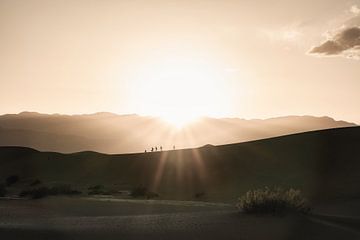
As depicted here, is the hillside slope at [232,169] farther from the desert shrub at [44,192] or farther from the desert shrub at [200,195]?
the desert shrub at [44,192]

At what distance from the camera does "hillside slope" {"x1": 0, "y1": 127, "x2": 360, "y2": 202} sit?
1467 inches

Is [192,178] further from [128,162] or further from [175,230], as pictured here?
[175,230]

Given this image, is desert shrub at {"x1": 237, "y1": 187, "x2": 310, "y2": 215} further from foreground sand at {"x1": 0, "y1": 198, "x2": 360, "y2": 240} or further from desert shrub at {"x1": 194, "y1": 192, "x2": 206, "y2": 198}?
desert shrub at {"x1": 194, "y1": 192, "x2": 206, "y2": 198}

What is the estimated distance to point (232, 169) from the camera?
46875 mm

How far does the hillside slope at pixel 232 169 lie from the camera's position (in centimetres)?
3725

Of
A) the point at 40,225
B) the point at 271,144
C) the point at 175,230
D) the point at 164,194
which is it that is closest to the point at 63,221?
the point at 40,225

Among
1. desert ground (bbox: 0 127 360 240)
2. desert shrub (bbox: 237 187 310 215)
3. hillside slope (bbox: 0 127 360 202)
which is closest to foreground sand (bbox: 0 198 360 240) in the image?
desert ground (bbox: 0 127 360 240)

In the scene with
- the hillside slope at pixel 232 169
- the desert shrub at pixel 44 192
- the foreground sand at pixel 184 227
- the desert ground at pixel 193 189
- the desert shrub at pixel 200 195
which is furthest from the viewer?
the hillside slope at pixel 232 169

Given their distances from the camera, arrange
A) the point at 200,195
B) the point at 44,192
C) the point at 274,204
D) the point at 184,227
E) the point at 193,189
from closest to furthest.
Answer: the point at 184,227
the point at 274,204
the point at 44,192
the point at 200,195
the point at 193,189

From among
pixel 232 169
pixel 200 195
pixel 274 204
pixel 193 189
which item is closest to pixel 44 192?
pixel 200 195

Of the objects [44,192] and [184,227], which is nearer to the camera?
[184,227]

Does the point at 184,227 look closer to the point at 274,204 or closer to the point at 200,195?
the point at 274,204

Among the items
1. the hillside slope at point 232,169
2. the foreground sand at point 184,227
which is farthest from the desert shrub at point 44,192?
the foreground sand at point 184,227

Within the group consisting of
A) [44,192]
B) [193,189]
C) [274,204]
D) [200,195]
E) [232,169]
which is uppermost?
[232,169]
